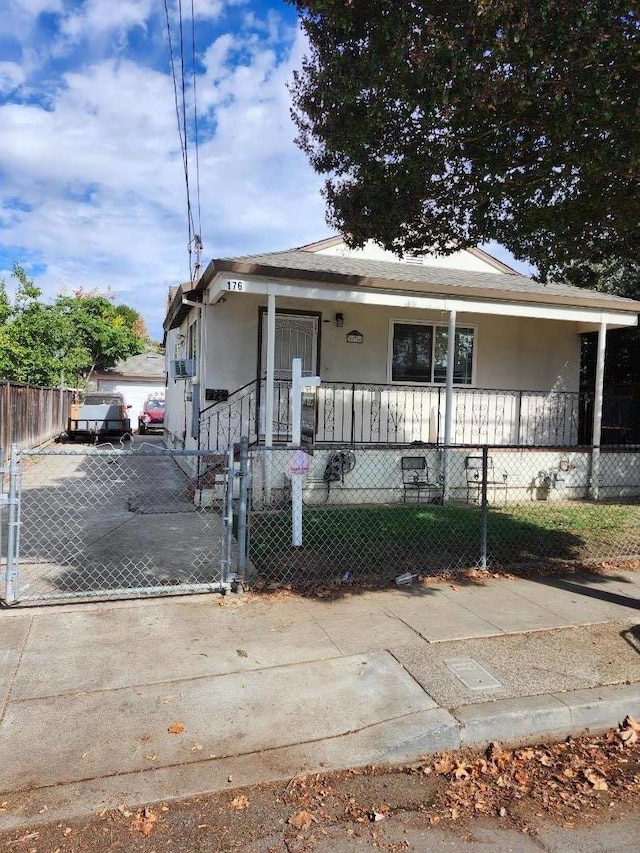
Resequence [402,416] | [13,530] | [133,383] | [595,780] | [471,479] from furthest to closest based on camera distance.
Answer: [133,383] < [402,416] < [471,479] < [13,530] < [595,780]

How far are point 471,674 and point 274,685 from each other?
4.29 ft

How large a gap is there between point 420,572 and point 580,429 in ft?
26.4

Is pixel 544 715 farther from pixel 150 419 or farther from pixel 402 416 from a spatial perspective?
pixel 150 419

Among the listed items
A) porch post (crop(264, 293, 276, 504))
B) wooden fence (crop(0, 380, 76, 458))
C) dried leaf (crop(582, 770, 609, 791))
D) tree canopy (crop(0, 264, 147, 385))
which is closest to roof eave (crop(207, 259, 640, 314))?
porch post (crop(264, 293, 276, 504))

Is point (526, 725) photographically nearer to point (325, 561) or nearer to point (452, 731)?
point (452, 731)

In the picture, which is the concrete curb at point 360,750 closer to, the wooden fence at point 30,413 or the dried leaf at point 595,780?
the dried leaf at point 595,780

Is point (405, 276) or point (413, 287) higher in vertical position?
point (405, 276)

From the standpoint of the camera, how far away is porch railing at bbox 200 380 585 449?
34.0ft

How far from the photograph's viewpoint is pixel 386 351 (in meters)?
11.6

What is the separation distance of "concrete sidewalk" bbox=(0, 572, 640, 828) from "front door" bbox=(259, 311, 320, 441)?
520 cm

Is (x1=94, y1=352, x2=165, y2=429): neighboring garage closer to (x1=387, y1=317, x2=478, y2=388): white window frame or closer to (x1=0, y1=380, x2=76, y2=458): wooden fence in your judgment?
(x1=0, y1=380, x2=76, y2=458): wooden fence

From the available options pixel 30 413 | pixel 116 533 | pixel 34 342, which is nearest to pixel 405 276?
pixel 116 533

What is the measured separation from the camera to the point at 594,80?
4.55 meters

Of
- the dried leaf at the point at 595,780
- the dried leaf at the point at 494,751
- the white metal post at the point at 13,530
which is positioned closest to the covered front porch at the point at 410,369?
the white metal post at the point at 13,530
